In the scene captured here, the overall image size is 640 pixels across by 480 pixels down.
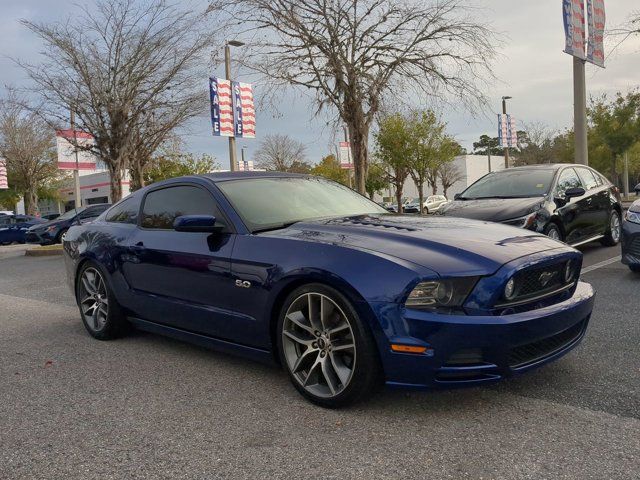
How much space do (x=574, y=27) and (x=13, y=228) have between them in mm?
24329

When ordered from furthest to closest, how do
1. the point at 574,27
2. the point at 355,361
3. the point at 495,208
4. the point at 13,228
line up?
the point at 13,228 < the point at 574,27 < the point at 495,208 < the point at 355,361

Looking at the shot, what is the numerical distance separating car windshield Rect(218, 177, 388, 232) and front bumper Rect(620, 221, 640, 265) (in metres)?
3.44

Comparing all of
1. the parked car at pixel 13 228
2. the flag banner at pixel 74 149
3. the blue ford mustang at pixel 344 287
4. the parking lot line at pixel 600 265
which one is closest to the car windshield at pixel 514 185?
the parking lot line at pixel 600 265

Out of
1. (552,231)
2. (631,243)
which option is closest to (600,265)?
(552,231)

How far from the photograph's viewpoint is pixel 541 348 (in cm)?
315

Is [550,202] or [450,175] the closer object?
[550,202]

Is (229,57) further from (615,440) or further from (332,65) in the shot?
(615,440)

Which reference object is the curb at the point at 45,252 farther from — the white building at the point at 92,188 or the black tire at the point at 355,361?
the white building at the point at 92,188

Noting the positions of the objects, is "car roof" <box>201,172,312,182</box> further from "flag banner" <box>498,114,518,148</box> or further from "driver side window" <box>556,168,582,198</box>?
"flag banner" <box>498,114,518,148</box>

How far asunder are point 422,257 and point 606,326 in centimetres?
250

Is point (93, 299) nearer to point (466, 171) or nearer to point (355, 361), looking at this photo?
point (355, 361)

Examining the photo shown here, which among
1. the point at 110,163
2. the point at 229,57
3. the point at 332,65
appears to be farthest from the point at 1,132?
the point at 332,65

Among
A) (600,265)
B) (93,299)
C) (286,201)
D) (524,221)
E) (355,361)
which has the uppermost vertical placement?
(286,201)

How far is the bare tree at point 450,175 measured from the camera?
56.7m
